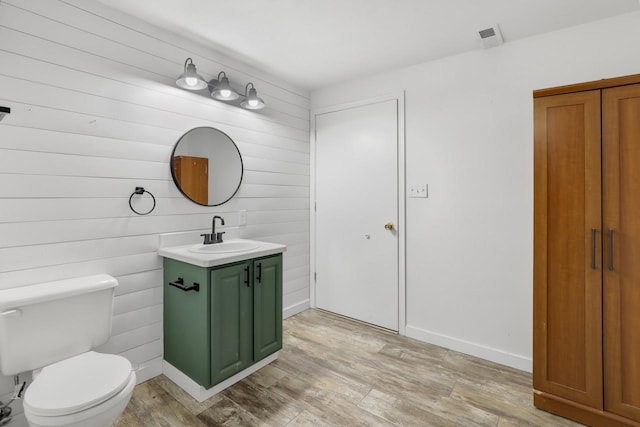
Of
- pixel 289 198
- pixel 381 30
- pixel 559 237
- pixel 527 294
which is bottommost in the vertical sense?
pixel 527 294

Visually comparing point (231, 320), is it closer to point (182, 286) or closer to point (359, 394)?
point (182, 286)

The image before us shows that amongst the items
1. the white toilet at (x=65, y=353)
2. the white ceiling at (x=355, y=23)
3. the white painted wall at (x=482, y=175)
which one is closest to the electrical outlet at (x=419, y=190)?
the white painted wall at (x=482, y=175)

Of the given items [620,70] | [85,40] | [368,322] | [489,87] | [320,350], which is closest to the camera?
[85,40]

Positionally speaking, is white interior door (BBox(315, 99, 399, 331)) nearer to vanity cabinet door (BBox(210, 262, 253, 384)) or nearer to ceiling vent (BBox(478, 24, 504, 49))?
ceiling vent (BBox(478, 24, 504, 49))

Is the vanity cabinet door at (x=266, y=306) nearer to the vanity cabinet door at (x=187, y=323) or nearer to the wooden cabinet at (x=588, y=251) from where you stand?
the vanity cabinet door at (x=187, y=323)

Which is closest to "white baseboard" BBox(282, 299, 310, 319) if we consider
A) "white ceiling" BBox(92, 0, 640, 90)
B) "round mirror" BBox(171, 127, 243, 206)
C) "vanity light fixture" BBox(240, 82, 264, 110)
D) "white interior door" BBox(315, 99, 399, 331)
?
"white interior door" BBox(315, 99, 399, 331)

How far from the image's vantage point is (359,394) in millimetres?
1987

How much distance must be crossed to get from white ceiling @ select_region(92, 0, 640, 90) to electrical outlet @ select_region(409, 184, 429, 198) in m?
1.10

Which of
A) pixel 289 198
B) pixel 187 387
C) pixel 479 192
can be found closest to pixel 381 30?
pixel 479 192

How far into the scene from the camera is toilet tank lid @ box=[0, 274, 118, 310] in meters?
1.45

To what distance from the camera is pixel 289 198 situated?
324cm

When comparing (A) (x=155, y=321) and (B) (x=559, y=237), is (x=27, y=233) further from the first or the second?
(B) (x=559, y=237)

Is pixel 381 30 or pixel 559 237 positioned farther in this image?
pixel 381 30

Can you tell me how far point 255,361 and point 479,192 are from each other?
2.14 meters
